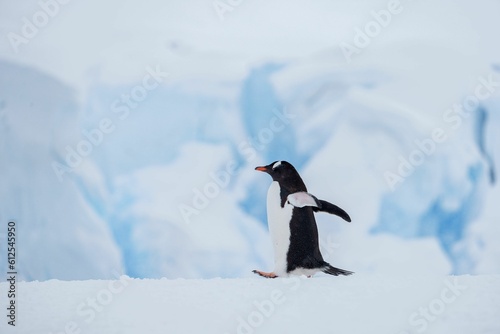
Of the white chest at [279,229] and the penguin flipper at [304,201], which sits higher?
the penguin flipper at [304,201]

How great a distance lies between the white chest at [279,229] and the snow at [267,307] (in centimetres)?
15

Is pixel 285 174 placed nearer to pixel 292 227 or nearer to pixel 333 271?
pixel 292 227

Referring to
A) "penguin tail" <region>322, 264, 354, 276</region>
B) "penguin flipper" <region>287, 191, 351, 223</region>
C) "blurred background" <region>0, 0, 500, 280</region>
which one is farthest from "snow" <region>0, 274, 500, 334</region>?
"blurred background" <region>0, 0, 500, 280</region>

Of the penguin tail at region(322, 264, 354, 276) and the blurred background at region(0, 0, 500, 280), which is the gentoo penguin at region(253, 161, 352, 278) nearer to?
the penguin tail at region(322, 264, 354, 276)

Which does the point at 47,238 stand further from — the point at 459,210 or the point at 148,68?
the point at 459,210

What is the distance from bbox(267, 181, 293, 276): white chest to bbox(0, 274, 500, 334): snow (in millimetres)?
153

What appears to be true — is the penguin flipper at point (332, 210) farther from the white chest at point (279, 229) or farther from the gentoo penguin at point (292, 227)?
the white chest at point (279, 229)

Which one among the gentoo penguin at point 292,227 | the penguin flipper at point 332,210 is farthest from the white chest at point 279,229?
the penguin flipper at point 332,210

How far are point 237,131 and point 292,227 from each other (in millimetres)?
496

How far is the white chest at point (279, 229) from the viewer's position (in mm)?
1673

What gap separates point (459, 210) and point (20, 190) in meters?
1.53

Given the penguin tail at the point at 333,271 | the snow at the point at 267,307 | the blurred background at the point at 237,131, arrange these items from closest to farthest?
1. the snow at the point at 267,307
2. the penguin tail at the point at 333,271
3. the blurred background at the point at 237,131

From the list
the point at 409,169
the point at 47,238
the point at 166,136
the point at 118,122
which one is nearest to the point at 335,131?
the point at 409,169

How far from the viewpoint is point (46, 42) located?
2.00 meters
